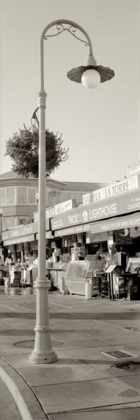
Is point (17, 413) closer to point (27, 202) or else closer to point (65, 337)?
point (65, 337)

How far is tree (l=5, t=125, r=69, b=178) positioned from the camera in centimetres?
3991

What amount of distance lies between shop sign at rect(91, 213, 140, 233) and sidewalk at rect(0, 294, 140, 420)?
2475mm

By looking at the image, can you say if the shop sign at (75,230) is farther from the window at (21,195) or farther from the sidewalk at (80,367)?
the window at (21,195)

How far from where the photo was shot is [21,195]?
3950cm

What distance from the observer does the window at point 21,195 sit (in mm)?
39184

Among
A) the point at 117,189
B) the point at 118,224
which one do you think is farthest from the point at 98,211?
the point at 118,224

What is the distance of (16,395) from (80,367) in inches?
54.0

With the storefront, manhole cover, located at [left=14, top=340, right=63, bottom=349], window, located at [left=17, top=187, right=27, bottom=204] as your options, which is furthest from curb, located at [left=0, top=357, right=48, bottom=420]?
window, located at [left=17, top=187, right=27, bottom=204]

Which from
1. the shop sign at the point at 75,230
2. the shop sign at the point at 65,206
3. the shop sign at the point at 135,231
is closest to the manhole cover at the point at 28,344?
the shop sign at the point at 135,231

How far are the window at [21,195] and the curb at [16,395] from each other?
109ft

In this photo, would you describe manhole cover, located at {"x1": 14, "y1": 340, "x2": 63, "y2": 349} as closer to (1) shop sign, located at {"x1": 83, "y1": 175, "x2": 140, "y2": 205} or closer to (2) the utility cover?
(2) the utility cover

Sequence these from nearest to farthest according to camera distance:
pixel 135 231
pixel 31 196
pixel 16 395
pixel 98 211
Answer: pixel 16 395 → pixel 135 231 → pixel 98 211 → pixel 31 196

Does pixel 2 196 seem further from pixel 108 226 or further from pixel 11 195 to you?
pixel 108 226

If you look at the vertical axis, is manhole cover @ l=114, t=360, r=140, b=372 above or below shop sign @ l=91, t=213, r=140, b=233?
below
